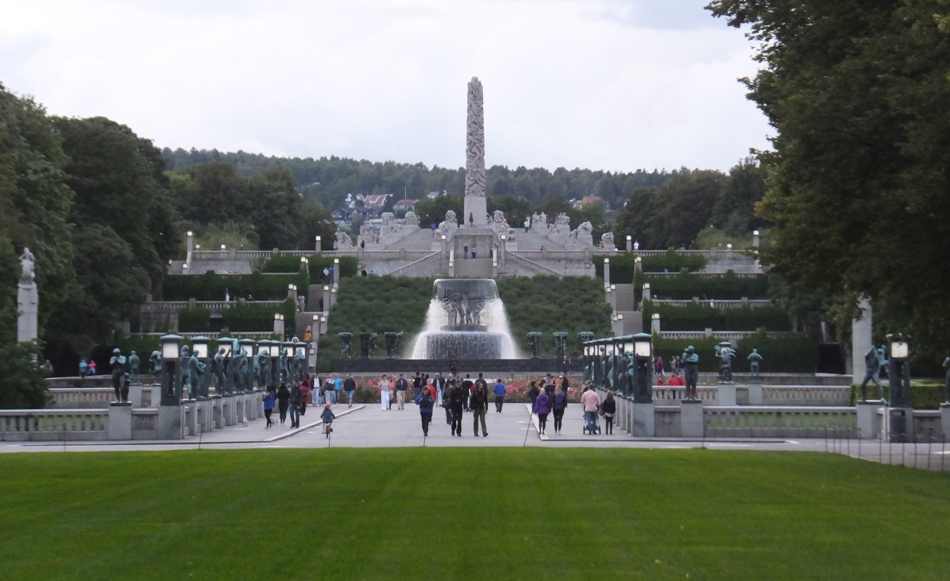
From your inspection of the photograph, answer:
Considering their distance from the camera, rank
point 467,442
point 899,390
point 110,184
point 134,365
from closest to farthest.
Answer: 1. point 467,442
2. point 899,390
3. point 134,365
4. point 110,184

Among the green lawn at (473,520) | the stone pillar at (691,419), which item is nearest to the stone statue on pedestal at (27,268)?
the stone pillar at (691,419)

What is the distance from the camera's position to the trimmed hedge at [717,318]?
7994 centimetres

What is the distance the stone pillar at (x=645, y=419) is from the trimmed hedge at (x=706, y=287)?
50952mm

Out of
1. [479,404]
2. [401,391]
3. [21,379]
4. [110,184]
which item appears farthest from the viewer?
[110,184]

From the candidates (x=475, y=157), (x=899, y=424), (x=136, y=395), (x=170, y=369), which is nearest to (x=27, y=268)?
(x=136, y=395)

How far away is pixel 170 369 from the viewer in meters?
35.4

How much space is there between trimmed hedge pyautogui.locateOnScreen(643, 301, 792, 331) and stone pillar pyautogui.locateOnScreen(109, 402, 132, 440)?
157 ft

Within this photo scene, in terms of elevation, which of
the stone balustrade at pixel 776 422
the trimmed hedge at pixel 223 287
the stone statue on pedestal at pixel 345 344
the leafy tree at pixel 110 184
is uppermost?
the leafy tree at pixel 110 184

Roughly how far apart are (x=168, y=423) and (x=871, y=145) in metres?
19.0

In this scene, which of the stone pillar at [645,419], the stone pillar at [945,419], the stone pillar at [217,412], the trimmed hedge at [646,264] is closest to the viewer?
the stone pillar at [945,419]

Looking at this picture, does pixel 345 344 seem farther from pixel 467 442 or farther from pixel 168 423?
pixel 467 442

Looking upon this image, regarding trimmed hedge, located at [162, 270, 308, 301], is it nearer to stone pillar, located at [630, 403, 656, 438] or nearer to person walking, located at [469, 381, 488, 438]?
person walking, located at [469, 381, 488, 438]

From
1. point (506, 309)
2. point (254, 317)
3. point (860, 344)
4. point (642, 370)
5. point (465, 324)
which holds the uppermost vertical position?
point (506, 309)

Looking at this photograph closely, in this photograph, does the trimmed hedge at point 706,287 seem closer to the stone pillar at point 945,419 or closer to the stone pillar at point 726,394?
the stone pillar at point 726,394
